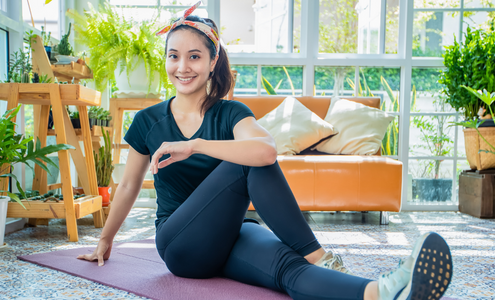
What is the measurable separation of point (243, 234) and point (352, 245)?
3.09 ft

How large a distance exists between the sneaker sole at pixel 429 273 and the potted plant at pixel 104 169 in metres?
2.11

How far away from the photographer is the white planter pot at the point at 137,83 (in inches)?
108

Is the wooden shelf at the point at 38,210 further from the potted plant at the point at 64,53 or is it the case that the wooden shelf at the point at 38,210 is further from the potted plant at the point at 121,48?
the potted plant at the point at 121,48

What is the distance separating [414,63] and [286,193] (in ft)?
9.31

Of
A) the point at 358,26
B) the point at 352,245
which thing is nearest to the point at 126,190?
the point at 352,245

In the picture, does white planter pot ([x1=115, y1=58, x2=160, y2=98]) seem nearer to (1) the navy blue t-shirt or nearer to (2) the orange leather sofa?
(2) the orange leather sofa

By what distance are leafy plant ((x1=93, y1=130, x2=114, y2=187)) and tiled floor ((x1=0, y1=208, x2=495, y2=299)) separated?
28 centimetres

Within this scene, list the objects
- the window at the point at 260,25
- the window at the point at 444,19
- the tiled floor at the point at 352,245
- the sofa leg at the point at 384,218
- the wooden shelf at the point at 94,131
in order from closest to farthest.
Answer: the tiled floor at the point at 352,245
the wooden shelf at the point at 94,131
the sofa leg at the point at 384,218
the window at the point at 444,19
the window at the point at 260,25

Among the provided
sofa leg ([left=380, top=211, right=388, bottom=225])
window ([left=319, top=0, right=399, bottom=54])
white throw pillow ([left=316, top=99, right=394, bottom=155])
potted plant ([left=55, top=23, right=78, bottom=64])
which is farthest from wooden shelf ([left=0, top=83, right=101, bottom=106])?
window ([left=319, top=0, right=399, bottom=54])

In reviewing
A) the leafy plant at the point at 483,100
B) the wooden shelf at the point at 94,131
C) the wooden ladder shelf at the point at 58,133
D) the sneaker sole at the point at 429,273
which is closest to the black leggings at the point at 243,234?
the sneaker sole at the point at 429,273

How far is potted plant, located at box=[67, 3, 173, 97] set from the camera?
2.67 m

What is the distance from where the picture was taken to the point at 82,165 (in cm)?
234

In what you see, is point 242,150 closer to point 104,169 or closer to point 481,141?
point 104,169

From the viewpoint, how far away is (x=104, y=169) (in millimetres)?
2547
